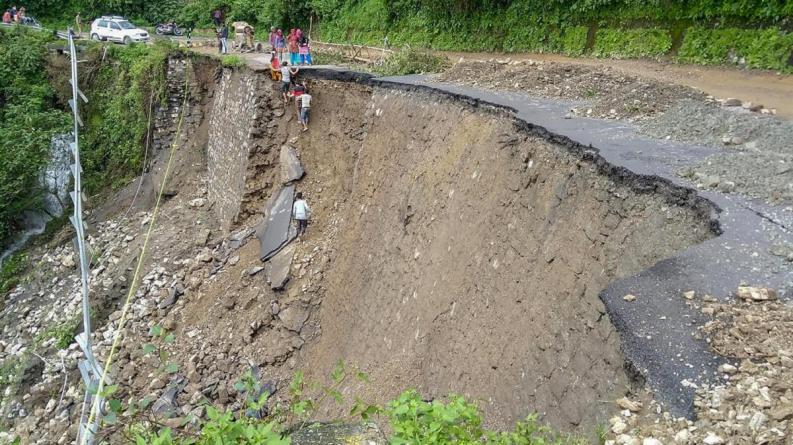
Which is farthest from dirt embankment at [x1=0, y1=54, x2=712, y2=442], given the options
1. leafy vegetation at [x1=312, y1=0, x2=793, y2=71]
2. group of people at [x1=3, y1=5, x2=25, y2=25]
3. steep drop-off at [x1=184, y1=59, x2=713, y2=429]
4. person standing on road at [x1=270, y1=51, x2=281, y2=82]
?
group of people at [x1=3, y1=5, x2=25, y2=25]

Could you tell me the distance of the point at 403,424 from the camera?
2846 millimetres

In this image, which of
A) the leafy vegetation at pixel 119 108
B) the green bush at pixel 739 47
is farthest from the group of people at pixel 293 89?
the green bush at pixel 739 47

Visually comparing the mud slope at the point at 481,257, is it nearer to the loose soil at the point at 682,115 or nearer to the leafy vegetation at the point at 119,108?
the loose soil at the point at 682,115

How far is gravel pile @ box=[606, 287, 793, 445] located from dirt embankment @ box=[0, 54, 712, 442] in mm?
733

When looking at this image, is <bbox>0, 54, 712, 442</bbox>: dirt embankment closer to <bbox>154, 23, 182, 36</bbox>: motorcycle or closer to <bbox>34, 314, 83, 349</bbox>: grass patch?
<bbox>34, 314, 83, 349</bbox>: grass patch

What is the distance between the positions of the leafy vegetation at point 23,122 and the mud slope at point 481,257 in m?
10.3

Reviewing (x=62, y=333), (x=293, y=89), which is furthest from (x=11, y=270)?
(x=293, y=89)

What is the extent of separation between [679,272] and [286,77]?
10.7 meters

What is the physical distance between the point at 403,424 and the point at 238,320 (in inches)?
344

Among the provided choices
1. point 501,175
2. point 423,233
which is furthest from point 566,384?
point 423,233

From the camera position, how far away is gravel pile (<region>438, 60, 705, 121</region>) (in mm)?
8367

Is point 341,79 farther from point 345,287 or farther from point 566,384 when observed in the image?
point 566,384

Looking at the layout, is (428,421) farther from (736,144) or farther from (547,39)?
(547,39)

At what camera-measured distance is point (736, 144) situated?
655 centimetres
